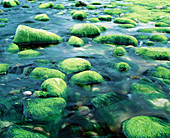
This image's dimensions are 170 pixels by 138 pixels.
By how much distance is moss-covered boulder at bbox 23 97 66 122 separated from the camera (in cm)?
246

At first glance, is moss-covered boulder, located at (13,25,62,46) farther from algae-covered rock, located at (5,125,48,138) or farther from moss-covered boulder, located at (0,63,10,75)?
algae-covered rock, located at (5,125,48,138)

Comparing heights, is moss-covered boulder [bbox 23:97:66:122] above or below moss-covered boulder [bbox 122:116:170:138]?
above

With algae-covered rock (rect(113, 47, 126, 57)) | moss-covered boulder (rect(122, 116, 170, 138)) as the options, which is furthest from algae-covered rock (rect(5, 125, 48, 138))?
algae-covered rock (rect(113, 47, 126, 57))

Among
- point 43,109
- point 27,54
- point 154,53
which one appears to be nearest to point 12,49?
point 27,54

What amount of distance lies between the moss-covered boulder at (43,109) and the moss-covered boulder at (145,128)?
103cm

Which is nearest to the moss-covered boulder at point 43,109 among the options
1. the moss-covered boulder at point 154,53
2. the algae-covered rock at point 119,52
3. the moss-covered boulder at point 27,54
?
the moss-covered boulder at point 27,54

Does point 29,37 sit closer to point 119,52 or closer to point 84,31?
point 84,31

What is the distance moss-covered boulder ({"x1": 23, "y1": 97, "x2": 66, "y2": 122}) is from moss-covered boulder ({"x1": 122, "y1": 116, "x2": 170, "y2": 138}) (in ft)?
3.37

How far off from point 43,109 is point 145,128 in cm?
148

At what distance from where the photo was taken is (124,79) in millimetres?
3660

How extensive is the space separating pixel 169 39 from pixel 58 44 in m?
4.17

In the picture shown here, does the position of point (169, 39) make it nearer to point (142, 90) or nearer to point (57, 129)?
point (142, 90)

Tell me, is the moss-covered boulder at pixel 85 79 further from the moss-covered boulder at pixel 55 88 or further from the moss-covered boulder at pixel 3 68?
the moss-covered boulder at pixel 3 68

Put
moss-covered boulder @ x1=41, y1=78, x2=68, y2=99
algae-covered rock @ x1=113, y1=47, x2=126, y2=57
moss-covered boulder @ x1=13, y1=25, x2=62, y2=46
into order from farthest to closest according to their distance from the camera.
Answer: moss-covered boulder @ x1=13, y1=25, x2=62, y2=46
algae-covered rock @ x1=113, y1=47, x2=126, y2=57
moss-covered boulder @ x1=41, y1=78, x2=68, y2=99
